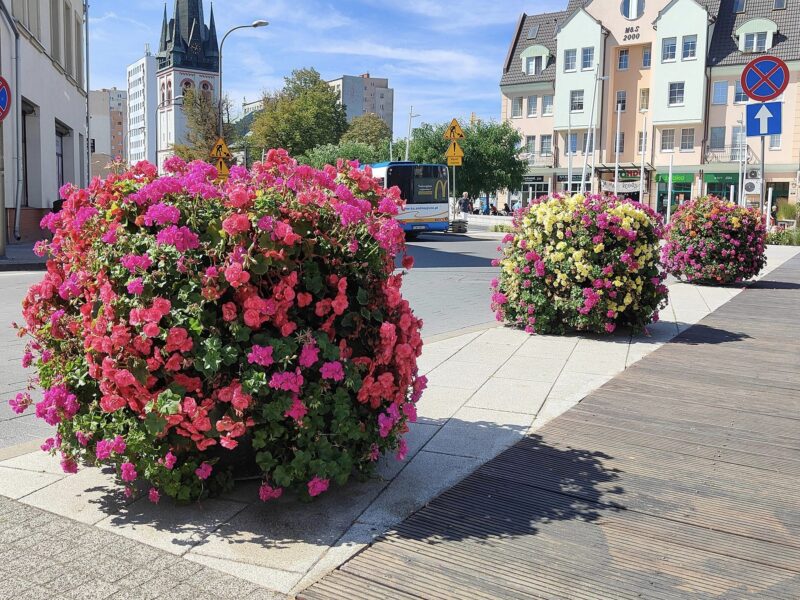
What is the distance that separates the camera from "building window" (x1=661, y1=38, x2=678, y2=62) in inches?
2148

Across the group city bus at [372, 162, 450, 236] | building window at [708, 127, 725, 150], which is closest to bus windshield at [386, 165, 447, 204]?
city bus at [372, 162, 450, 236]

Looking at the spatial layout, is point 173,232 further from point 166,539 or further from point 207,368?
point 166,539

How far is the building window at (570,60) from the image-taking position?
58500 millimetres

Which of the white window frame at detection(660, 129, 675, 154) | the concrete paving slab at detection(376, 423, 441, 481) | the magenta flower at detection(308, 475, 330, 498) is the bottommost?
the concrete paving slab at detection(376, 423, 441, 481)

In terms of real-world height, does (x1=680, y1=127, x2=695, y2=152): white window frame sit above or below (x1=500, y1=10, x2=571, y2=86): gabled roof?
below

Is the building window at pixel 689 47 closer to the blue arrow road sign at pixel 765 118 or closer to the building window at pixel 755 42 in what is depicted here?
the building window at pixel 755 42

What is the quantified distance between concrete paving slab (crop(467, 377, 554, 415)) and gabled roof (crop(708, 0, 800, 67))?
5166cm

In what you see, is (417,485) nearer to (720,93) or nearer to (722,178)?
(722,178)

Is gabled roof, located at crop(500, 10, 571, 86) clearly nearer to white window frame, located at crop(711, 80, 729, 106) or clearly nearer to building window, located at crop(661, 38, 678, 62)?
building window, located at crop(661, 38, 678, 62)

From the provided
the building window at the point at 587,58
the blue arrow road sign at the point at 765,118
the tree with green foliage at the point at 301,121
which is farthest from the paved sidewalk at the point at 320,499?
the tree with green foliage at the point at 301,121

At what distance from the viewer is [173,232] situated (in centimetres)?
334

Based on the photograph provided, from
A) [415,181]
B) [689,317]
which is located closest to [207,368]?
[689,317]

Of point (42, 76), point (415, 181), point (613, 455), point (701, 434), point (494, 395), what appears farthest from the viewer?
point (415, 181)

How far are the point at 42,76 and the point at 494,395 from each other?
22.7 metres
